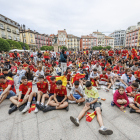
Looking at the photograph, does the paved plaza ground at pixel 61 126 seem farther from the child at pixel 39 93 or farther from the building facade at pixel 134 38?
the building facade at pixel 134 38

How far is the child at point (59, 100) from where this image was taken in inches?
126

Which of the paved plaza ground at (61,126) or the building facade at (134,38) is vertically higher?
the building facade at (134,38)

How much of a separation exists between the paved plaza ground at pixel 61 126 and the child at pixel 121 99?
0.20 meters

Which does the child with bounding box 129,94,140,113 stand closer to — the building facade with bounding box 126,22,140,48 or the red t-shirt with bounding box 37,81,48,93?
the red t-shirt with bounding box 37,81,48,93

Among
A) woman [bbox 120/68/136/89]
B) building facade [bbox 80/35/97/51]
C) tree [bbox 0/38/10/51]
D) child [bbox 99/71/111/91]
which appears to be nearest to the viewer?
woman [bbox 120/68/136/89]

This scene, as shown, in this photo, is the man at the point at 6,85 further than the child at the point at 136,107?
Yes

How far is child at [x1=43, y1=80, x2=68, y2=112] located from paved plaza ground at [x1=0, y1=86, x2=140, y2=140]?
0.52 feet

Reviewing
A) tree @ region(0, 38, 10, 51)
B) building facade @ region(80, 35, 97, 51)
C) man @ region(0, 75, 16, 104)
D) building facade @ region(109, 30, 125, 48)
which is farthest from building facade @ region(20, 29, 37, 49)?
building facade @ region(109, 30, 125, 48)

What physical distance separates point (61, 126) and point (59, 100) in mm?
1063

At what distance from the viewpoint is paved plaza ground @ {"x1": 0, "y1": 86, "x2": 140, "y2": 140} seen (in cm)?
222

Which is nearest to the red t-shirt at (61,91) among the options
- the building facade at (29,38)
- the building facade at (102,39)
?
the building facade at (29,38)

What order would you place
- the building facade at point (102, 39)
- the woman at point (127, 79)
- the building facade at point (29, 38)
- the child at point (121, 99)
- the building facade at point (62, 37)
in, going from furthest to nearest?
the building facade at point (102, 39) < the building facade at point (62, 37) < the building facade at point (29, 38) < the woman at point (127, 79) < the child at point (121, 99)

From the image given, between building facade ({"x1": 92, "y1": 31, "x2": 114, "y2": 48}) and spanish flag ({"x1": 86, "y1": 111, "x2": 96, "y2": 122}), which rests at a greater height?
building facade ({"x1": 92, "y1": 31, "x2": 114, "y2": 48})

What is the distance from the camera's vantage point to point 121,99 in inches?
127
